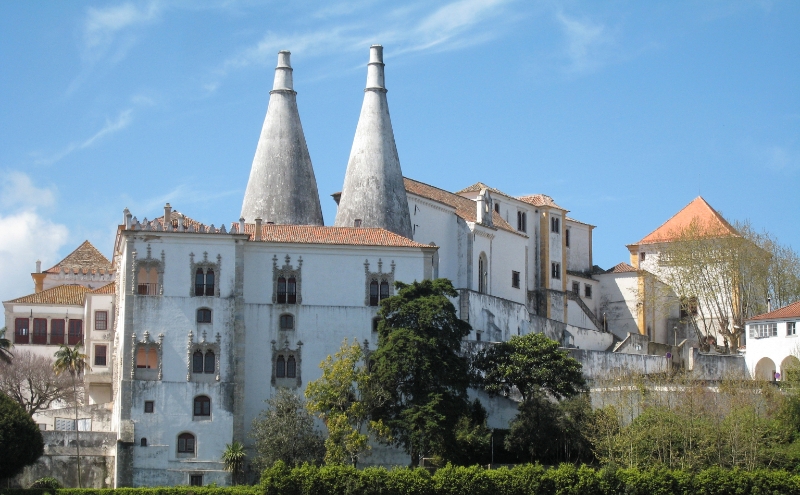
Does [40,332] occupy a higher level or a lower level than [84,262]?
lower

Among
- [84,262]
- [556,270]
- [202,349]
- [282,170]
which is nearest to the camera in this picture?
[202,349]

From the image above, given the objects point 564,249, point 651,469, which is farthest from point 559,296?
point 651,469

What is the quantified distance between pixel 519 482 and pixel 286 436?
998cm

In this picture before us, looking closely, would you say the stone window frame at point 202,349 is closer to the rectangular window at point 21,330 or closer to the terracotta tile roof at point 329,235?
the terracotta tile roof at point 329,235

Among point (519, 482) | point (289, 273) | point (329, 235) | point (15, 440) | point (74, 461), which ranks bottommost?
point (519, 482)

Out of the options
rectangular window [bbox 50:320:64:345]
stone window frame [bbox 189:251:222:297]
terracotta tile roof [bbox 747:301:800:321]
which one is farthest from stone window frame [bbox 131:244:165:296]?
terracotta tile roof [bbox 747:301:800:321]

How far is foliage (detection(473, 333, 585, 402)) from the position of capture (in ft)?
215

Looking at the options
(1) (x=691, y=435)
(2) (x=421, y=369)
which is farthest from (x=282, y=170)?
(1) (x=691, y=435)

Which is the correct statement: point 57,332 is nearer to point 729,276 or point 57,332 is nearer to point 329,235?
point 329,235

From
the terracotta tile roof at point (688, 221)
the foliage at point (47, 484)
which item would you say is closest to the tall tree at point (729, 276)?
the terracotta tile roof at point (688, 221)

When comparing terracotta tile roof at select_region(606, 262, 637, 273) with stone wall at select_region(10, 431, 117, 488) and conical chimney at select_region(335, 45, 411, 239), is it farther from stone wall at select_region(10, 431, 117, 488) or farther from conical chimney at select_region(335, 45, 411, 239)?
stone wall at select_region(10, 431, 117, 488)

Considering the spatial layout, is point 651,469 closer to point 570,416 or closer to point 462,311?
point 570,416

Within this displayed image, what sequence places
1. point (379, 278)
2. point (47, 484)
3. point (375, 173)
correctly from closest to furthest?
point (47, 484) < point (379, 278) < point (375, 173)

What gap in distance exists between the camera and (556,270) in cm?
9200
